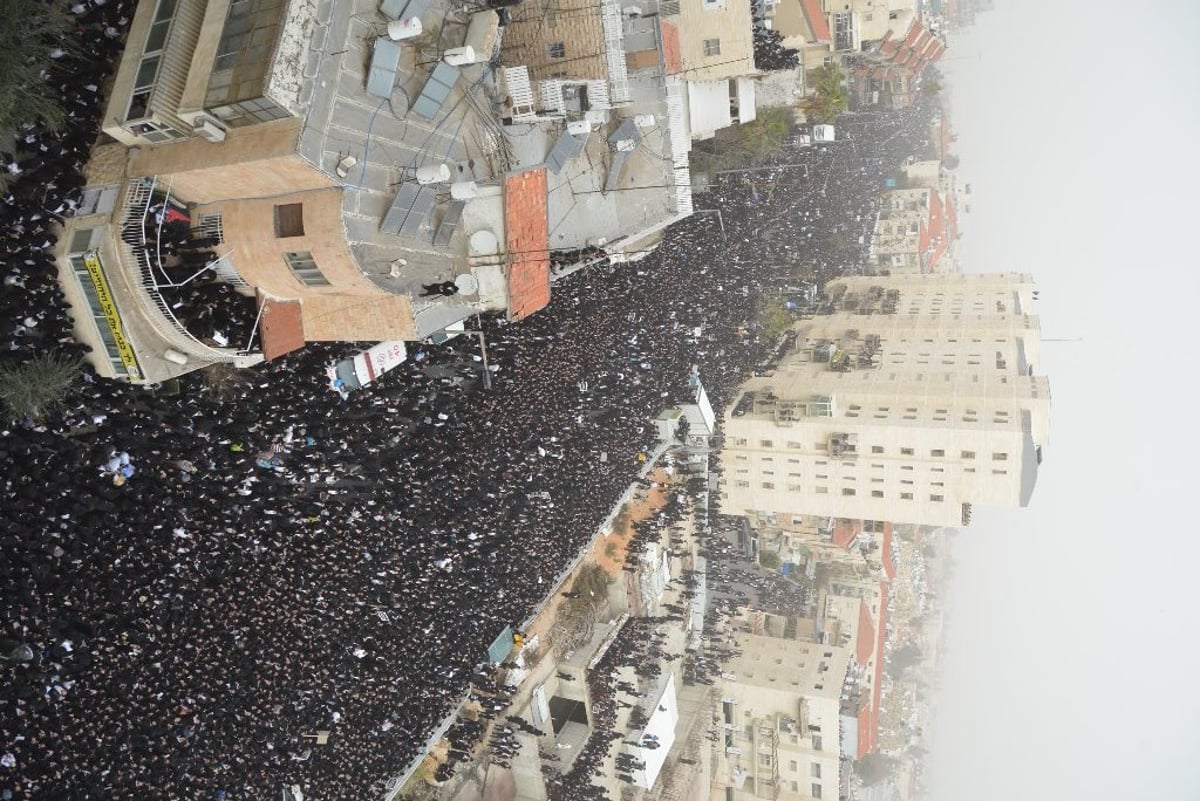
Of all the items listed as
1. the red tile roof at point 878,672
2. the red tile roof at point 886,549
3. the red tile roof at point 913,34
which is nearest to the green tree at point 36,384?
the red tile roof at point 878,672

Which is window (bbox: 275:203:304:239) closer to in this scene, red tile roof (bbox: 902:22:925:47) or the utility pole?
the utility pole

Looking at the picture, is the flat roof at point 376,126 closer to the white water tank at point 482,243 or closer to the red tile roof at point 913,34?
the white water tank at point 482,243

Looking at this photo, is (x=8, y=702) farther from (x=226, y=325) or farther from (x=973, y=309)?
(x=973, y=309)

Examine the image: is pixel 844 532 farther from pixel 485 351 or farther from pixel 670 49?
pixel 670 49

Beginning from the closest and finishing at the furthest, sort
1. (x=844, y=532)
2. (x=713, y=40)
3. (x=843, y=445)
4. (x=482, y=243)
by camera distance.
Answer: (x=482, y=243)
(x=713, y=40)
(x=843, y=445)
(x=844, y=532)

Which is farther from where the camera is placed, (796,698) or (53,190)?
(796,698)

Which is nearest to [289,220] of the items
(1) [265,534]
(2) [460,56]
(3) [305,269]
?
(3) [305,269]

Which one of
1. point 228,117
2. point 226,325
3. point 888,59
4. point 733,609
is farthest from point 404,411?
point 888,59
